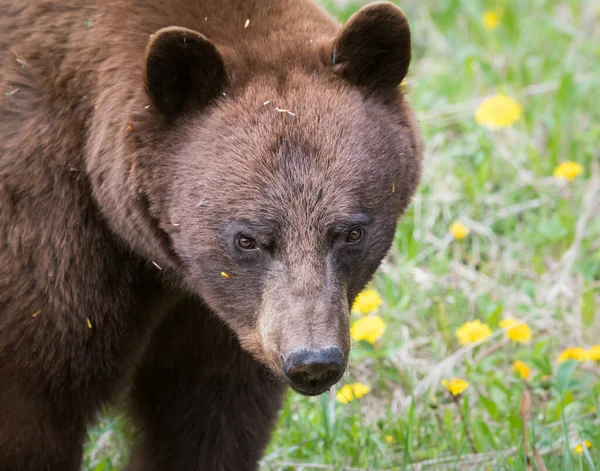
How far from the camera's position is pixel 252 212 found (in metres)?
3.65

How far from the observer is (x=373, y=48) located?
390 centimetres

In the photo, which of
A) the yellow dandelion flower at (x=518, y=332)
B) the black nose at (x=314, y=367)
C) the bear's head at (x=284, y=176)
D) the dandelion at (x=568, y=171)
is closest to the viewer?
the black nose at (x=314, y=367)

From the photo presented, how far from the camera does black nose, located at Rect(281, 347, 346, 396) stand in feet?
11.2

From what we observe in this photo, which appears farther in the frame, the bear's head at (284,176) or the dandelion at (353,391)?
the dandelion at (353,391)

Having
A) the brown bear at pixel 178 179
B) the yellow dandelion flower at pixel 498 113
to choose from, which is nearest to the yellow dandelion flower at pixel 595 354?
the brown bear at pixel 178 179

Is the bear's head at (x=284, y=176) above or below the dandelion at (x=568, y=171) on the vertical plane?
above

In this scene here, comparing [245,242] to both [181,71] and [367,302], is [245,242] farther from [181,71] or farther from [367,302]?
[367,302]

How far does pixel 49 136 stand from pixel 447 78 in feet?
14.0

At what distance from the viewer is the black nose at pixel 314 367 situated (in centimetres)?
341

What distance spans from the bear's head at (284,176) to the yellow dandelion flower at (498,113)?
9.37ft

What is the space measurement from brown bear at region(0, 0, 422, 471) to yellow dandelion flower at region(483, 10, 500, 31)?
4099 millimetres

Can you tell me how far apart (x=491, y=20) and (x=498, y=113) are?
1562mm

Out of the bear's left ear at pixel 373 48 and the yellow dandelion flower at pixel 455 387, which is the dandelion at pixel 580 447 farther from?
the bear's left ear at pixel 373 48

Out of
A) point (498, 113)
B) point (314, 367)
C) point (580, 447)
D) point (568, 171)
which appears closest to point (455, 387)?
point (580, 447)
